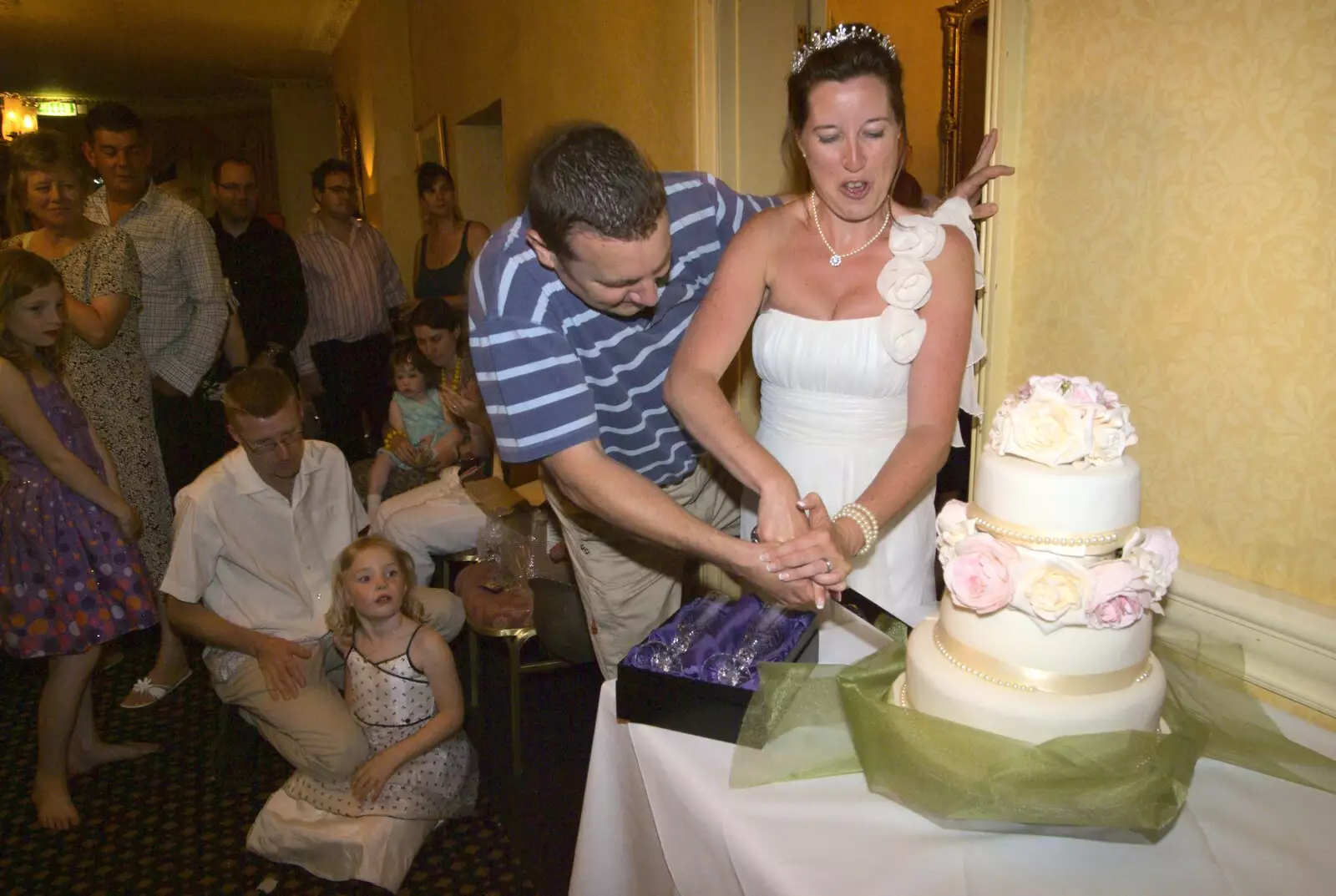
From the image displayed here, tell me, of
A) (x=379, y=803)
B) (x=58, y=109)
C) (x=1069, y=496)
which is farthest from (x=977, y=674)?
(x=58, y=109)

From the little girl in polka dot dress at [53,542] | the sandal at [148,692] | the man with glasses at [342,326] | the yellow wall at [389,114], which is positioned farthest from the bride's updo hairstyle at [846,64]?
the yellow wall at [389,114]

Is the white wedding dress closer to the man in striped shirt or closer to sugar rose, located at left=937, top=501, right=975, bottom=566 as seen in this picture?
the man in striped shirt

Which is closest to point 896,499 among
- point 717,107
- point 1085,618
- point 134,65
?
point 1085,618

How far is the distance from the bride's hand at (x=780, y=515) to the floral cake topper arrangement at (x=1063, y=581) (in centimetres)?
41

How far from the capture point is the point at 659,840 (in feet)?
4.04

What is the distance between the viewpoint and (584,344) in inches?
72.1

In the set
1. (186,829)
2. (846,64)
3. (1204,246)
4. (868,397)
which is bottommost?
(186,829)

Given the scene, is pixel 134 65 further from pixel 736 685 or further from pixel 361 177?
pixel 736 685

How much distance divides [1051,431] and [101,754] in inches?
119

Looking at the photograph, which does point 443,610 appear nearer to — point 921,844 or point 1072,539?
point 921,844

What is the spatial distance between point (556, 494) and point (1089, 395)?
4.48ft

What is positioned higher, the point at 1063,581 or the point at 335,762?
the point at 1063,581

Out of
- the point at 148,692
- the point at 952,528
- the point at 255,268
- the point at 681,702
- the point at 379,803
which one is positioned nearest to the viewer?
the point at 952,528

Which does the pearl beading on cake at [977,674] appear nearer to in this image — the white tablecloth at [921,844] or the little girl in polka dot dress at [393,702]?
the white tablecloth at [921,844]
